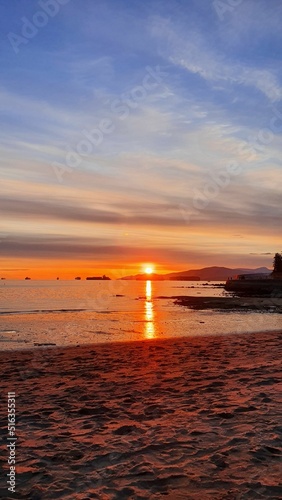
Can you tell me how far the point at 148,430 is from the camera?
692cm

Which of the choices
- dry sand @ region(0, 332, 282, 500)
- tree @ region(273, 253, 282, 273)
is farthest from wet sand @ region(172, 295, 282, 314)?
tree @ region(273, 253, 282, 273)

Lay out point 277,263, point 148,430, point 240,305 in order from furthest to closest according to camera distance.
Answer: point 277,263 < point 240,305 < point 148,430

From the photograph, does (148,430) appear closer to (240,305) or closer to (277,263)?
(240,305)

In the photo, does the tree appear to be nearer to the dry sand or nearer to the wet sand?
the wet sand

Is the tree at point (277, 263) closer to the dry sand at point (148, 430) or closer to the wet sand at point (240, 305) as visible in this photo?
the wet sand at point (240, 305)

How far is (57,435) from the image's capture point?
6797mm

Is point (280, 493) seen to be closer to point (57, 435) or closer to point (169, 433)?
point (169, 433)

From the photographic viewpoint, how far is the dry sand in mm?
5027

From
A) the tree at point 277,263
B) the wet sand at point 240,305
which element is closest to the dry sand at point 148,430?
the wet sand at point 240,305

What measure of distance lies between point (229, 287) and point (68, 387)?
378ft

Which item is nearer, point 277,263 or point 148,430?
point 148,430

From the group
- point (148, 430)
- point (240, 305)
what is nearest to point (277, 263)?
point (240, 305)

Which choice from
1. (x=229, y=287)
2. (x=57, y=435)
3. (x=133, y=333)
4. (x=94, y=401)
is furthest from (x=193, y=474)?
(x=229, y=287)

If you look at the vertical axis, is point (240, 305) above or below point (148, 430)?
below
